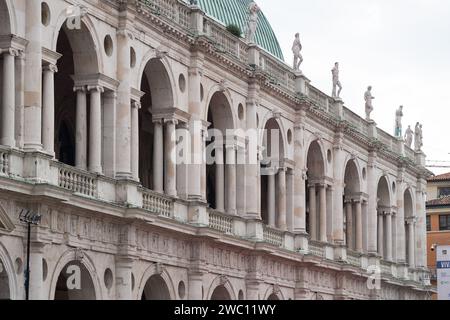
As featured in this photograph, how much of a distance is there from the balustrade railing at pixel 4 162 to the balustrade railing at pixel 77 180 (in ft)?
7.73

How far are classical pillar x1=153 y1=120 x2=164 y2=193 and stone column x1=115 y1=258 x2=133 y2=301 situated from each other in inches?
185

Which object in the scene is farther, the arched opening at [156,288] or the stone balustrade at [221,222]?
the stone balustrade at [221,222]

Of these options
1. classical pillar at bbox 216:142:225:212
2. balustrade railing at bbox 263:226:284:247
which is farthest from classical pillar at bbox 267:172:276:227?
classical pillar at bbox 216:142:225:212

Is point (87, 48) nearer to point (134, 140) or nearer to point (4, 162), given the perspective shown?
point (134, 140)

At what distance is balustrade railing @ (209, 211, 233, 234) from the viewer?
144ft

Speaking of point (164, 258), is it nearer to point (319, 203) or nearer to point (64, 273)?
point (64, 273)

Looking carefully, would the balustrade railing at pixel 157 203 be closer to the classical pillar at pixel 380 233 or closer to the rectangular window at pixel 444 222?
the classical pillar at pixel 380 233

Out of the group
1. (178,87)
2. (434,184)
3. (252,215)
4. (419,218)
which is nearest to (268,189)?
(252,215)

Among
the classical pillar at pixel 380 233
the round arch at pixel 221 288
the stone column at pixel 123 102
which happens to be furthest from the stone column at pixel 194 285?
the classical pillar at pixel 380 233

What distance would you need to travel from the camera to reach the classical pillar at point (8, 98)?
3162 centimetres

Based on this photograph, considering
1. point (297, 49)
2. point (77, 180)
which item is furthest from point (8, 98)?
point (297, 49)

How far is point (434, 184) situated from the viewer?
341ft

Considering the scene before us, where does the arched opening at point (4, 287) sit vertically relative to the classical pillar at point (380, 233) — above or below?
below

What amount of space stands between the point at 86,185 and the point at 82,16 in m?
4.97
